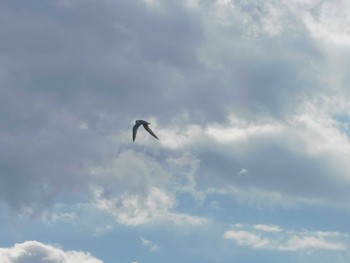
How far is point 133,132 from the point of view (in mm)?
158875
